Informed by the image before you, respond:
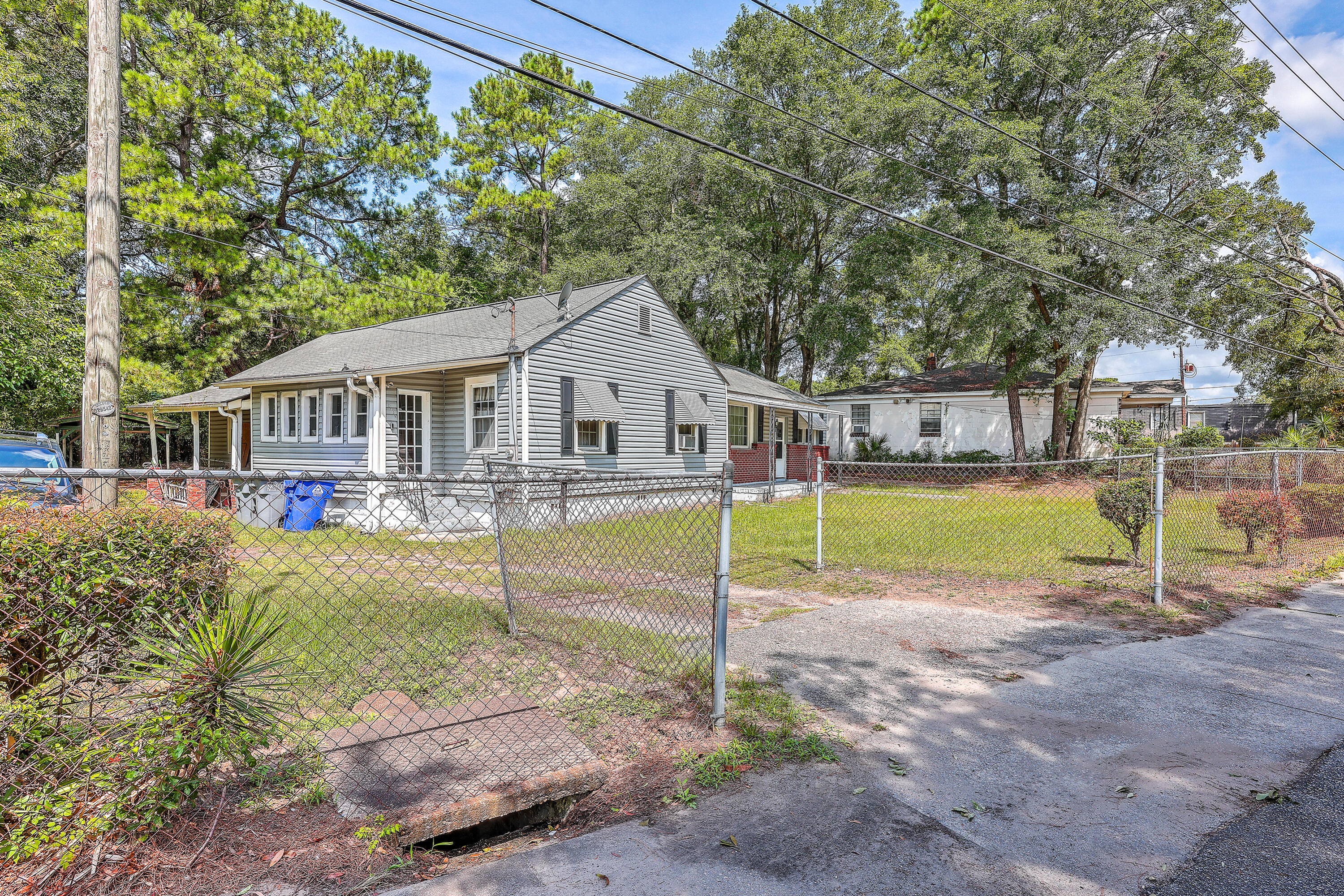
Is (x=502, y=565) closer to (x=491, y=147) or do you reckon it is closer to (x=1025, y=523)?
(x=1025, y=523)

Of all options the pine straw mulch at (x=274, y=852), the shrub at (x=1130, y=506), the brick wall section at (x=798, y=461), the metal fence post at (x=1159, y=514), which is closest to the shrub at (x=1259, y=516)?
the shrub at (x=1130, y=506)

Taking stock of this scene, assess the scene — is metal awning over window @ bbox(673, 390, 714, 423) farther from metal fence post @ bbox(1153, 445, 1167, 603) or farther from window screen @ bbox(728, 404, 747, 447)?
metal fence post @ bbox(1153, 445, 1167, 603)

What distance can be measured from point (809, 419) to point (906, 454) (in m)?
7.70

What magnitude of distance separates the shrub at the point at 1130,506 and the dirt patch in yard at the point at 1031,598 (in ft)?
2.72

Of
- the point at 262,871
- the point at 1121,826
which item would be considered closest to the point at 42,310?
the point at 262,871

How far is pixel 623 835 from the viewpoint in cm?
257

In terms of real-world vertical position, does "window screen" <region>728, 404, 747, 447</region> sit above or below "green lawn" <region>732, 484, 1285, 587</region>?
above

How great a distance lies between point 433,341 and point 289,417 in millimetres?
4702

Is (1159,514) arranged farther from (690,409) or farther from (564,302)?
(690,409)

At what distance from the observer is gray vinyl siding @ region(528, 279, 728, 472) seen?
1308 cm

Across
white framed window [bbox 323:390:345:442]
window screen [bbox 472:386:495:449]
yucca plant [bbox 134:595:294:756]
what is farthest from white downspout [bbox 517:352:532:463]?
yucca plant [bbox 134:595:294:756]

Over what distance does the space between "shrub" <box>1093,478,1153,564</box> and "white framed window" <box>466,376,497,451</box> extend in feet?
35.0

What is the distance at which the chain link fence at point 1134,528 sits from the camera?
309 inches

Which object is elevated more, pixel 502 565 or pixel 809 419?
pixel 809 419
